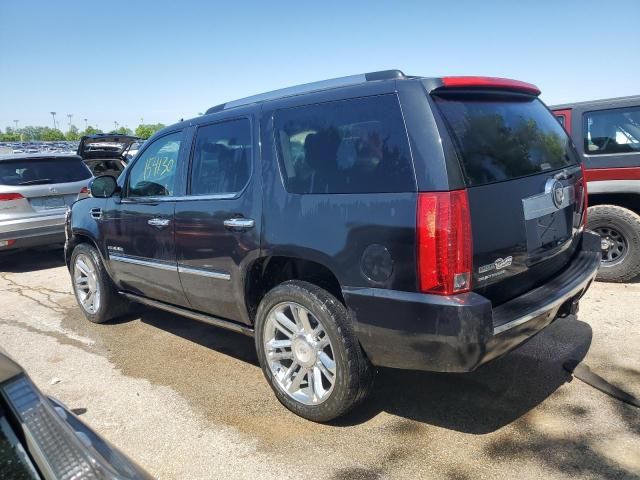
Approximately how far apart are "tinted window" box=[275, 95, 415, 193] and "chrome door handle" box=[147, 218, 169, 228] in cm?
123

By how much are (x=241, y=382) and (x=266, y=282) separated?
82cm

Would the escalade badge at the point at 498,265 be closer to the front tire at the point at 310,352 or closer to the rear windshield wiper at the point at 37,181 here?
the front tire at the point at 310,352

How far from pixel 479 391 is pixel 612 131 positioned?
3.70 meters

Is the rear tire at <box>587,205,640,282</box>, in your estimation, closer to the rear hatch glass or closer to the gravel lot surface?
the gravel lot surface

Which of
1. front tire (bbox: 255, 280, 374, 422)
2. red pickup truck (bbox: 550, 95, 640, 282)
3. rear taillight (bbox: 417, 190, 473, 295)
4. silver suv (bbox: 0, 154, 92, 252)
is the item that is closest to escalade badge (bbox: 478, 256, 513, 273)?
rear taillight (bbox: 417, 190, 473, 295)

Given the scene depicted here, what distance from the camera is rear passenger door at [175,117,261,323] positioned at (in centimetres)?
333

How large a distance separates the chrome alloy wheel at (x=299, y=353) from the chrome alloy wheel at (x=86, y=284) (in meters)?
2.55

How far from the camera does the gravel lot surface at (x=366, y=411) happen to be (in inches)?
107

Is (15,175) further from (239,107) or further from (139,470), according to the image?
(139,470)

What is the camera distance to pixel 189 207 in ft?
12.2

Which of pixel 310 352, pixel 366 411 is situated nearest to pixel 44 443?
pixel 310 352

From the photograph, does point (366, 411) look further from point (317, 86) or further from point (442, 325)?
point (317, 86)

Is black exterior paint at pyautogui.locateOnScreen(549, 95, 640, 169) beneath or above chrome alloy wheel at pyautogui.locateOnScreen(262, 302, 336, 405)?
above

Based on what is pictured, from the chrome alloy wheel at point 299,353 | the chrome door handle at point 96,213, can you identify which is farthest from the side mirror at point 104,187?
the chrome alloy wheel at point 299,353
